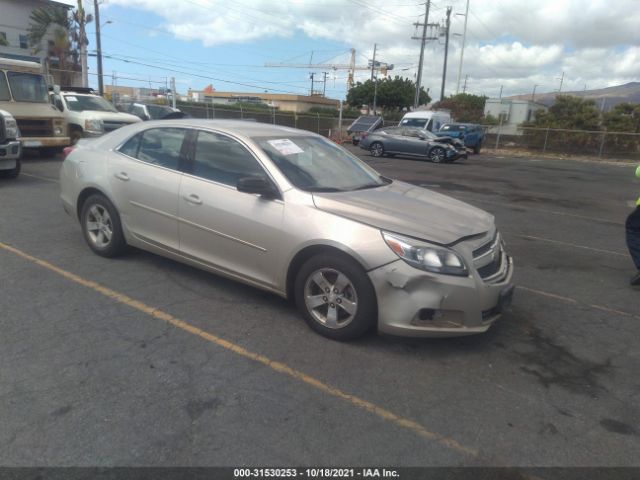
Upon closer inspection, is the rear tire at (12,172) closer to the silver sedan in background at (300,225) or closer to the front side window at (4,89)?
the front side window at (4,89)

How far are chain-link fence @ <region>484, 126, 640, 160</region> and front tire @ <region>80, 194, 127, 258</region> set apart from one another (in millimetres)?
30961

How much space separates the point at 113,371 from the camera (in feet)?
10.5

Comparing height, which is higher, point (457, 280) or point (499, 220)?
point (457, 280)

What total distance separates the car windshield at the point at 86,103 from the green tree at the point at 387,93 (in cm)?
5522

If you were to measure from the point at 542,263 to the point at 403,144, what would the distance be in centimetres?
1600

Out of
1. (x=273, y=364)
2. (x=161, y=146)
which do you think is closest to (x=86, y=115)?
(x=161, y=146)

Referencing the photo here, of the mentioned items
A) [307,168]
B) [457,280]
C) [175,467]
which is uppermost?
[307,168]

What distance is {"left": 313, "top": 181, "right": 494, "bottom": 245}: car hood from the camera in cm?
360

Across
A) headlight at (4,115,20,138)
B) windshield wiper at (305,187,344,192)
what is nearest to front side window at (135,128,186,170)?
windshield wiper at (305,187,344,192)

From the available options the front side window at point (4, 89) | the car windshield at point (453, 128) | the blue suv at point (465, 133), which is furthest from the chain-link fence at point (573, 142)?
the front side window at point (4, 89)

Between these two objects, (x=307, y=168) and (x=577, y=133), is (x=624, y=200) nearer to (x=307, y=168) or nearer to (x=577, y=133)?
(x=307, y=168)

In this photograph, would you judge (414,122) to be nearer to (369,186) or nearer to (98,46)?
(98,46)

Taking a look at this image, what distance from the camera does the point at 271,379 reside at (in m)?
3.22

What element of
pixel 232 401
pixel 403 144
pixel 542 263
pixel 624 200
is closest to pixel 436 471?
pixel 232 401
